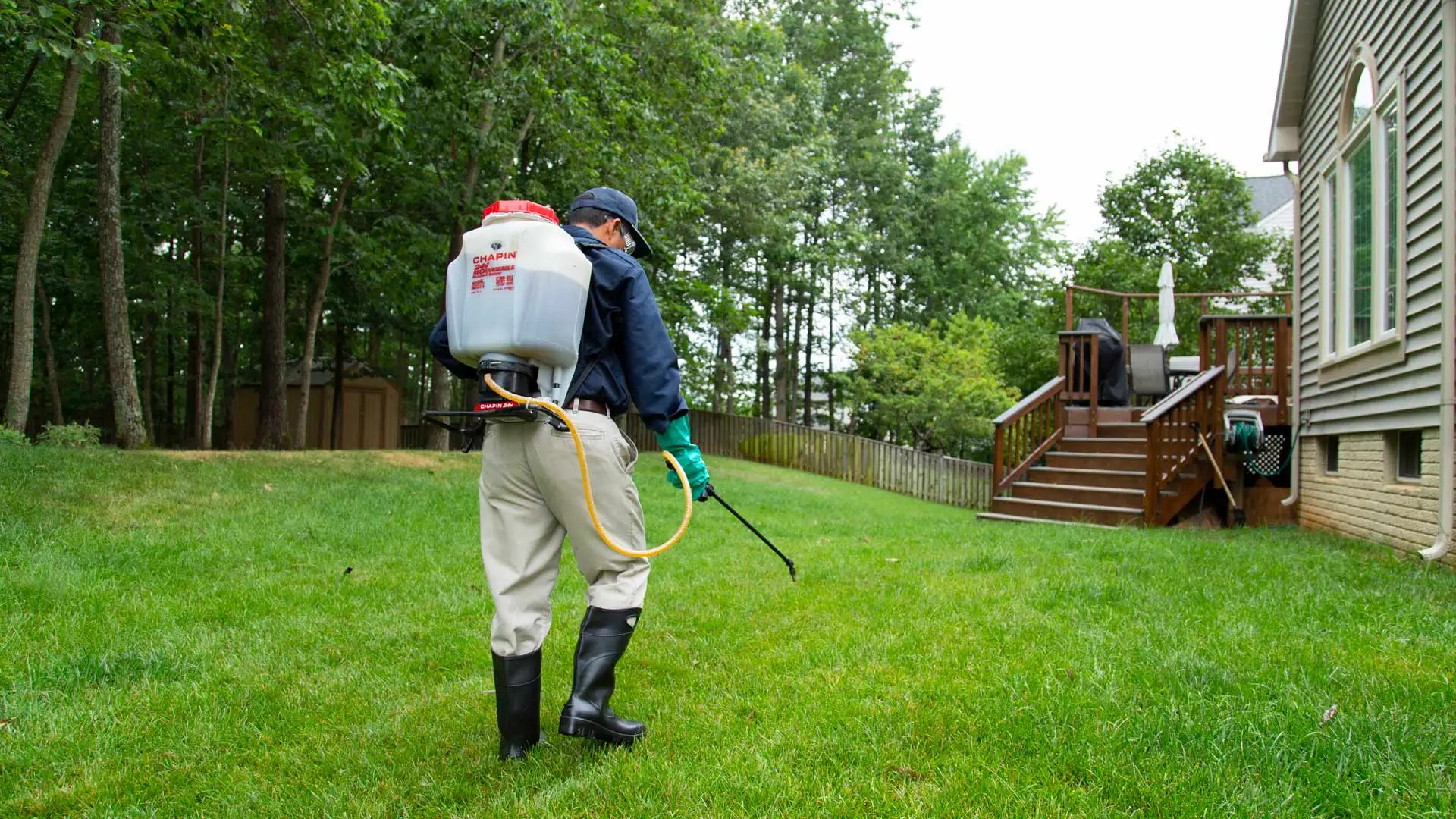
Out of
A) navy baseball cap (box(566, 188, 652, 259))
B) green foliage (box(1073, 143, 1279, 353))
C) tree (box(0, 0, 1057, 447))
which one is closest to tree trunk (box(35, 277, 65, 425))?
tree (box(0, 0, 1057, 447))

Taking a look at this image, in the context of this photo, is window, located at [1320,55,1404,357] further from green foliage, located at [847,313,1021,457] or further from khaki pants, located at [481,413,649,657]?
green foliage, located at [847,313,1021,457]

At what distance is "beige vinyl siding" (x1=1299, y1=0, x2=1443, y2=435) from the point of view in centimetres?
554

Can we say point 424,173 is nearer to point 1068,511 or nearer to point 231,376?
point 1068,511

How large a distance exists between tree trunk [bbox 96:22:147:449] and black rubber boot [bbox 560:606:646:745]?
9.75 metres

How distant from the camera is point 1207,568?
16.7 ft

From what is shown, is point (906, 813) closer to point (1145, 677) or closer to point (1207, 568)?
point (1145, 677)

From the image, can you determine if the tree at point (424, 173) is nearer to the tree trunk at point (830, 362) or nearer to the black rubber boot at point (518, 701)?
the tree trunk at point (830, 362)

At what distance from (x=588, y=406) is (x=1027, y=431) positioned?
9238mm

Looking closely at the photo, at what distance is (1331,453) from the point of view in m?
7.80

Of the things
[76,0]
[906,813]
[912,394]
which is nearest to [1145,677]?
[906,813]

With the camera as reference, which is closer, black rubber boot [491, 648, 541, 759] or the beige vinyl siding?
black rubber boot [491, 648, 541, 759]

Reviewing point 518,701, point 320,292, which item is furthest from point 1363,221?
point 320,292

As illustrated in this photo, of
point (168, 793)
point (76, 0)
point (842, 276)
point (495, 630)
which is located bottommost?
point (168, 793)

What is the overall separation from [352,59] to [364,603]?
5.79 m
